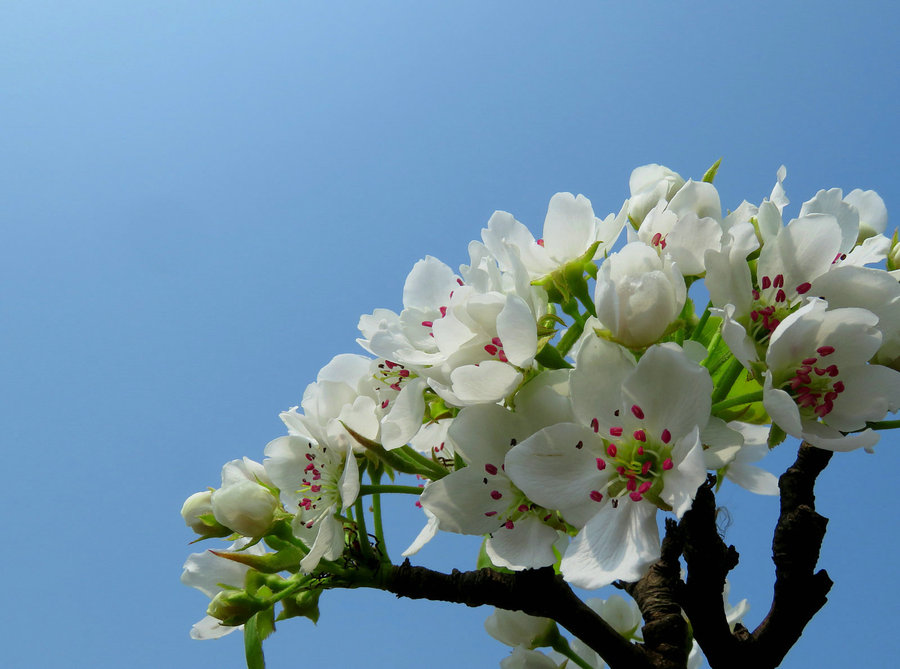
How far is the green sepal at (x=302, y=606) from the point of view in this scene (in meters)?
1.19

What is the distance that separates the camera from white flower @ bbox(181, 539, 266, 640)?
126 cm

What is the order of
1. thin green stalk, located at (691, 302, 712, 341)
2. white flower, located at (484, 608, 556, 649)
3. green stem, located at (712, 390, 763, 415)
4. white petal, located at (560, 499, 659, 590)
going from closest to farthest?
white petal, located at (560, 499, 659, 590), green stem, located at (712, 390, 763, 415), thin green stalk, located at (691, 302, 712, 341), white flower, located at (484, 608, 556, 649)

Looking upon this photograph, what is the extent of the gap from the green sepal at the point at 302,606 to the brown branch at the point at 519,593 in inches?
3.8

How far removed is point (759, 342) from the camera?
0.99 meters

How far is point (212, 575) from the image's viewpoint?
1.28 meters

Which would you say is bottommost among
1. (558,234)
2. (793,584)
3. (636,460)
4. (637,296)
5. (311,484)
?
(793,584)

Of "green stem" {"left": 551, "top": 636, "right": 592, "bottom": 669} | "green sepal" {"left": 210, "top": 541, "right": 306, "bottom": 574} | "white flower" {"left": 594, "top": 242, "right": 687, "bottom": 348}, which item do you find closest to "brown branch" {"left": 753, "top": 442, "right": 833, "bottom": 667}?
"green stem" {"left": 551, "top": 636, "right": 592, "bottom": 669}

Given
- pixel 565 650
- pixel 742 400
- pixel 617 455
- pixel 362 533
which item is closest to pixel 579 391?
pixel 617 455

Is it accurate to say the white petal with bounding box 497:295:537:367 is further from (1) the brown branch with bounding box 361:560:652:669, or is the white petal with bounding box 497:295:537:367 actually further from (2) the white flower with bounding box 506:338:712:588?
(1) the brown branch with bounding box 361:560:652:669

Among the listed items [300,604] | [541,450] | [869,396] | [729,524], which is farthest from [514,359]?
[729,524]

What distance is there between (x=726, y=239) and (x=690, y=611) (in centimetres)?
61

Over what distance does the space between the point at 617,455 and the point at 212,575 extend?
720mm

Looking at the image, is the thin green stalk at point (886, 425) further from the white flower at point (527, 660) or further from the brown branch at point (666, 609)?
the white flower at point (527, 660)

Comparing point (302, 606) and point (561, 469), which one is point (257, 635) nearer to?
point (302, 606)
